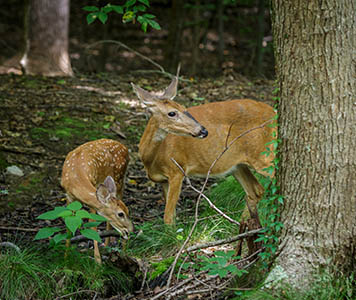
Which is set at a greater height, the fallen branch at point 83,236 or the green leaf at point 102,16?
the green leaf at point 102,16

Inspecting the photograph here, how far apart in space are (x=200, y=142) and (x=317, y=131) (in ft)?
8.89

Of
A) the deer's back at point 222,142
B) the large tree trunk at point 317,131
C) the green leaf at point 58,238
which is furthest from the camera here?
the deer's back at point 222,142

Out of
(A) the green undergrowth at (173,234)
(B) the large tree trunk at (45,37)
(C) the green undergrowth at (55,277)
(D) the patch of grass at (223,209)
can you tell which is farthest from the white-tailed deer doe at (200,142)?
(B) the large tree trunk at (45,37)

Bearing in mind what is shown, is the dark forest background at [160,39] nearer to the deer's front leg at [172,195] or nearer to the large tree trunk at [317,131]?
the deer's front leg at [172,195]

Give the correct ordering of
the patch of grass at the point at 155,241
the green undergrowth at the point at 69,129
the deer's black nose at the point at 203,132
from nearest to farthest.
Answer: the patch of grass at the point at 155,241 < the deer's black nose at the point at 203,132 < the green undergrowth at the point at 69,129

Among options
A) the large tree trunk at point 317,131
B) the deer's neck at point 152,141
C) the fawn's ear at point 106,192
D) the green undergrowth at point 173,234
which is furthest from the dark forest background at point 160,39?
the large tree trunk at point 317,131

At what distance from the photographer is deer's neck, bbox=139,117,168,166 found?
228 inches

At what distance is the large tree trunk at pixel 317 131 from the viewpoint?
11.2 ft

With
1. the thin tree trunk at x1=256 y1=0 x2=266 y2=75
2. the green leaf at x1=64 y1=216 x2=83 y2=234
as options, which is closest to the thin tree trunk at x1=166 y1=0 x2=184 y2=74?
the thin tree trunk at x1=256 y1=0 x2=266 y2=75

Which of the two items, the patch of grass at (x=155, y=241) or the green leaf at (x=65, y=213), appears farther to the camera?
the patch of grass at (x=155, y=241)

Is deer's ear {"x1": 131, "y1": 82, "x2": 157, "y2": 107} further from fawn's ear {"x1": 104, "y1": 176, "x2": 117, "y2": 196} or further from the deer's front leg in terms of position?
fawn's ear {"x1": 104, "y1": 176, "x2": 117, "y2": 196}

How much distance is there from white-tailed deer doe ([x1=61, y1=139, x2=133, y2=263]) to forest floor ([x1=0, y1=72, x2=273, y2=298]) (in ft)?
1.87

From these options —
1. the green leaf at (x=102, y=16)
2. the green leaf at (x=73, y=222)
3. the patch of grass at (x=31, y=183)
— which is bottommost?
the patch of grass at (x=31, y=183)

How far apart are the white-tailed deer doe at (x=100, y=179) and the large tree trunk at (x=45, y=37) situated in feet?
16.5
